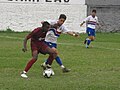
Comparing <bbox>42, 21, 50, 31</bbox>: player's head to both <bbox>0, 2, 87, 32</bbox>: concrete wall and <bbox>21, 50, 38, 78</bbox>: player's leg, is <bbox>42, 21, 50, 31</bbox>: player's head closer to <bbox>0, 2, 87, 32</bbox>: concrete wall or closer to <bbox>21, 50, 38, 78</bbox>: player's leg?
<bbox>21, 50, 38, 78</bbox>: player's leg

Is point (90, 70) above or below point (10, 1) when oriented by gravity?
above

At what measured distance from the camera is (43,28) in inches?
475

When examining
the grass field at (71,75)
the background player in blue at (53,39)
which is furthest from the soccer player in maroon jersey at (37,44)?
the background player in blue at (53,39)

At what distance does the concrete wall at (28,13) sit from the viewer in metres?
39.9

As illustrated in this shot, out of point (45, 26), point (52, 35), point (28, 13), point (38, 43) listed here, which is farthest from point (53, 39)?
point (28, 13)

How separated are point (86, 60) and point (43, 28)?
4608mm

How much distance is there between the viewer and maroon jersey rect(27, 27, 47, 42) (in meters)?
12.2

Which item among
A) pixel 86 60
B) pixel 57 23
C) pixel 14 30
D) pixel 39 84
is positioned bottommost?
pixel 14 30

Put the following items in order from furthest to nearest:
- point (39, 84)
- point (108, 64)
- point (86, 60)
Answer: point (86, 60) < point (108, 64) < point (39, 84)

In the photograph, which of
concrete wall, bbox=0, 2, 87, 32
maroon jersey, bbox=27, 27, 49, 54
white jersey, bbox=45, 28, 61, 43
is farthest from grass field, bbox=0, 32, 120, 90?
concrete wall, bbox=0, 2, 87, 32

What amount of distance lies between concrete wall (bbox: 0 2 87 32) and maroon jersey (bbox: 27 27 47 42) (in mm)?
27733

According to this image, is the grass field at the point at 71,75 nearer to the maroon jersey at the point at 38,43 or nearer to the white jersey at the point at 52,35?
the maroon jersey at the point at 38,43

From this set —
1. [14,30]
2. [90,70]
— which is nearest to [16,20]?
[14,30]

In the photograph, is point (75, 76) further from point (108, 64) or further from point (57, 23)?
point (108, 64)
